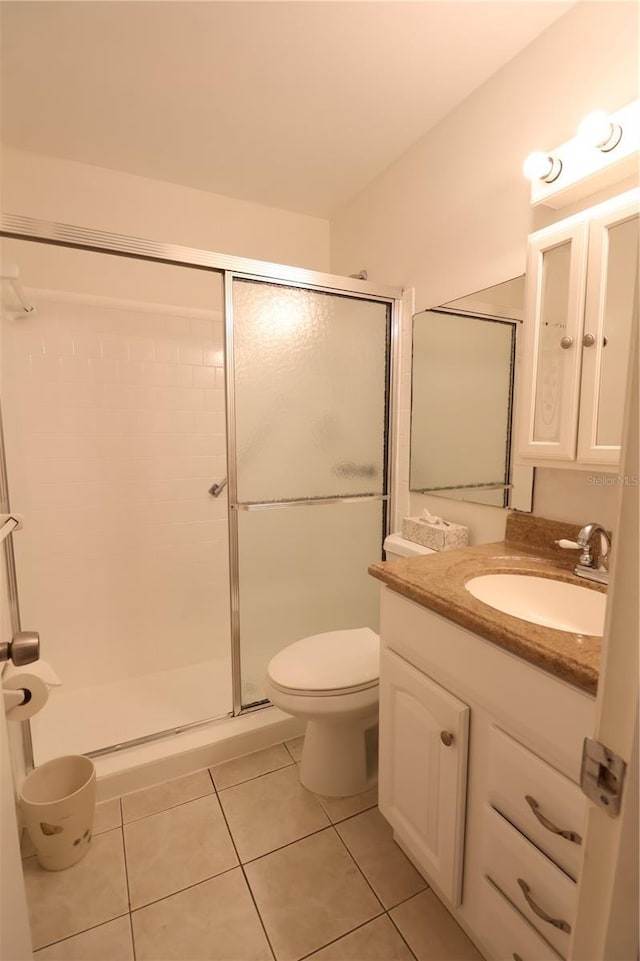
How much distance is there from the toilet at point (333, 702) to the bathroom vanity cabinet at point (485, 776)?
0.22 meters

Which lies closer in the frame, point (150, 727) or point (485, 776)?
point (485, 776)

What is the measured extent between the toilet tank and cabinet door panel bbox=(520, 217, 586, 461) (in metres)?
0.59

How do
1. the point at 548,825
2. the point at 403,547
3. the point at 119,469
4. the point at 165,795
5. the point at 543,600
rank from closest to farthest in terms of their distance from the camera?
the point at 548,825 < the point at 543,600 < the point at 165,795 < the point at 403,547 < the point at 119,469

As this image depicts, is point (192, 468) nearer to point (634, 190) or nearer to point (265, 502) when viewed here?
point (265, 502)

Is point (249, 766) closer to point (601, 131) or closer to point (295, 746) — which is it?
point (295, 746)

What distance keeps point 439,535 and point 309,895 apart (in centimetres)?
114

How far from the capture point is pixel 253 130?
1.67 metres

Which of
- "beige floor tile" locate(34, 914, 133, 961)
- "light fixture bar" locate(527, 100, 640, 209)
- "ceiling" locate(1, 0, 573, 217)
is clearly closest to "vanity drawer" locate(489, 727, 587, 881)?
"beige floor tile" locate(34, 914, 133, 961)

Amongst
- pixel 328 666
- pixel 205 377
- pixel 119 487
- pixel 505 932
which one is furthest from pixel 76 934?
pixel 205 377

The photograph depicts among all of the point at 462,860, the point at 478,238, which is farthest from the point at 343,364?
the point at 462,860

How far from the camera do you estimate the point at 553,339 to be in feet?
3.92

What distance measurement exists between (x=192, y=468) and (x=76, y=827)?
1488 millimetres

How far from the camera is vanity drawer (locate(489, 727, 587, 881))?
727 mm

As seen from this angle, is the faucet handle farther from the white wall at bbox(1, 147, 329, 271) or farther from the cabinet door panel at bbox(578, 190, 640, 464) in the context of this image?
the white wall at bbox(1, 147, 329, 271)
